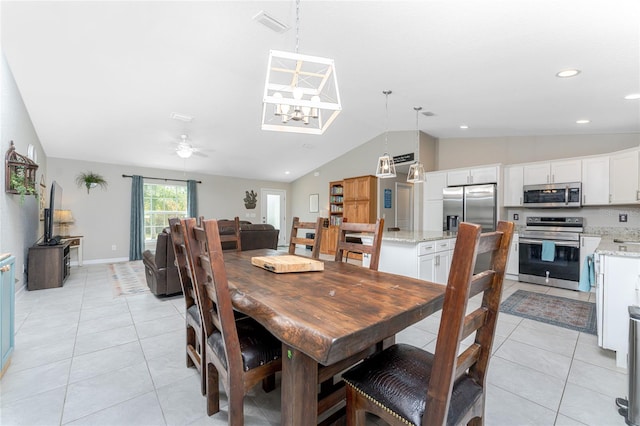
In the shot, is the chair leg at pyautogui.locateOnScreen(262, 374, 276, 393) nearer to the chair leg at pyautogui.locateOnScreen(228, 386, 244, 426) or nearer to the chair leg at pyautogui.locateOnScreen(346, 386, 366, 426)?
the chair leg at pyautogui.locateOnScreen(228, 386, 244, 426)

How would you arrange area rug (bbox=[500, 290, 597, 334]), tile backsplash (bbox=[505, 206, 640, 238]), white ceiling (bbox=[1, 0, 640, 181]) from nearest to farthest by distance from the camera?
white ceiling (bbox=[1, 0, 640, 181]), area rug (bbox=[500, 290, 597, 334]), tile backsplash (bbox=[505, 206, 640, 238])

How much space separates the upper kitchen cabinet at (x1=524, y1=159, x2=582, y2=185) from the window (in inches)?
306

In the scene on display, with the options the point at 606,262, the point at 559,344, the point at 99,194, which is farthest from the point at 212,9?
the point at 99,194

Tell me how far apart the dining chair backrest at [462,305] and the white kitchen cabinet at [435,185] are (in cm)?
475

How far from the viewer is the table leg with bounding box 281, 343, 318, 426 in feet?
3.38

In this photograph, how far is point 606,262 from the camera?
2.17 metres

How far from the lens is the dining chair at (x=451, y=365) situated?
2.47 feet

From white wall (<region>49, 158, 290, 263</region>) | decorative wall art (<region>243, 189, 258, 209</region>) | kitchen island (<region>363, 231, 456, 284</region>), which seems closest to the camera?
kitchen island (<region>363, 231, 456, 284</region>)

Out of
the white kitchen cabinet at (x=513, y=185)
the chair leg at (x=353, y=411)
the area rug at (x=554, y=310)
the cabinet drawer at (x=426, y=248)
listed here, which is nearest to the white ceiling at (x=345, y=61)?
the white kitchen cabinet at (x=513, y=185)

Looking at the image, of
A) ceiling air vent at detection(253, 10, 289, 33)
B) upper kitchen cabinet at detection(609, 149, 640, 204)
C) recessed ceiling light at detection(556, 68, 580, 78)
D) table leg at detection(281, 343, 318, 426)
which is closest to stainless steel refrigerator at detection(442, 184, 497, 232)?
upper kitchen cabinet at detection(609, 149, 640, 204)

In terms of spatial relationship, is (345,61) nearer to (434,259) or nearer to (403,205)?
(434,259)

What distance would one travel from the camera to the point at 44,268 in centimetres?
392

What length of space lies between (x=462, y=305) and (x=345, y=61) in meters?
3.14

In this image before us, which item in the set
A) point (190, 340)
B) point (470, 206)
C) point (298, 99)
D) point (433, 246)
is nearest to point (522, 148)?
point (470, 206)
